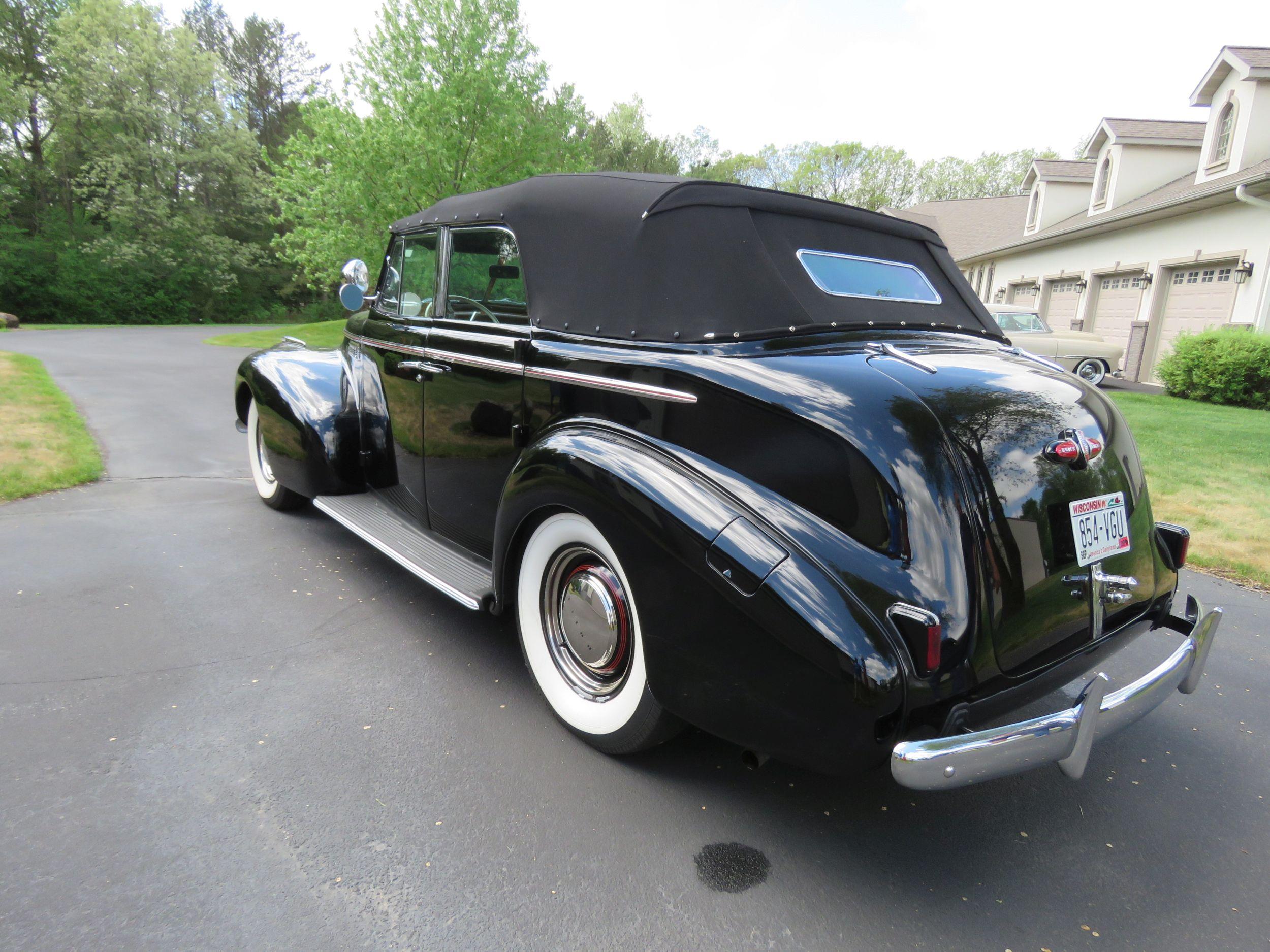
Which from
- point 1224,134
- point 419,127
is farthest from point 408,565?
point 1224,134

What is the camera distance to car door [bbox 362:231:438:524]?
11.8 ft

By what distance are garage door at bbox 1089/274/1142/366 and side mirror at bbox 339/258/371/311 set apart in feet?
55.5

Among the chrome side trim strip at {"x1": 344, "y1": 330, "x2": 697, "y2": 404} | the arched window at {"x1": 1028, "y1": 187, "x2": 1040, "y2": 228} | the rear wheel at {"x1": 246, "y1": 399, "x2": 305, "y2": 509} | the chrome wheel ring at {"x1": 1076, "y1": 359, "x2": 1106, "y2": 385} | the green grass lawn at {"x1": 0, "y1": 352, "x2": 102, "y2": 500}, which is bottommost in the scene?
the green grass lawn at {"x1": 0, "y1": 352, "x2": 102, "y2": 500}

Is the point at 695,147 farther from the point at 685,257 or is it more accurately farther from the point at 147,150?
the point at 685,257

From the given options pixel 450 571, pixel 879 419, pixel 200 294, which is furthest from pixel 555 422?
pixel 200 294

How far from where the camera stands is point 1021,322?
14.6 m

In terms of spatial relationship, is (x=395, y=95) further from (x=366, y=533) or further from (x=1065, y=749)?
(x=1065, y=749)

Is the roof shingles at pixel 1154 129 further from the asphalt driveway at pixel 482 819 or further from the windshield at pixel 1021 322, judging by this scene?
the asphalt driveway at pixel 482 819

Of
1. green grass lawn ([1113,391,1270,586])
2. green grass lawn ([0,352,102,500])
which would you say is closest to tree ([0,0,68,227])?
green grass lawn ([0,352,102,500])

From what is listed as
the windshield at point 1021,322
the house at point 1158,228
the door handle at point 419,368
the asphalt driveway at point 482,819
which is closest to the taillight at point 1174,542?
the asphalt driveway at point 482,819

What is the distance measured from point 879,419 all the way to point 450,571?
1928 millimetres

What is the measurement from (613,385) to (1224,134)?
18.3 m

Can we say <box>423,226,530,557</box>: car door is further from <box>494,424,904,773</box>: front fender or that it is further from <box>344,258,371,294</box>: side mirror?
<box>344,258,371,294</box>: side mirror

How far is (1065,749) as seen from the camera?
1.82 metres
